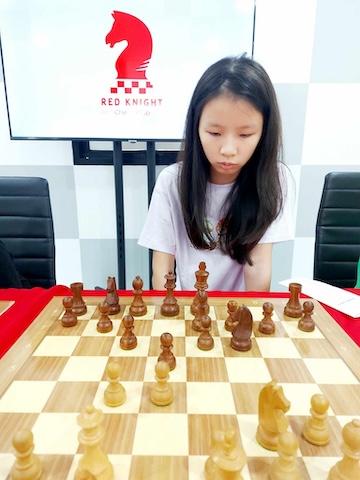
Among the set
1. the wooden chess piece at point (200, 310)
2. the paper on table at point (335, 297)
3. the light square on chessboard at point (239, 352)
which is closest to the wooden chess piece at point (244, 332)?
the light square on chessboard at point (239, 352)

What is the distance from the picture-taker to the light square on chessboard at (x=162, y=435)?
522mm

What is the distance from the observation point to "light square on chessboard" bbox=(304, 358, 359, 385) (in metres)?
0.68

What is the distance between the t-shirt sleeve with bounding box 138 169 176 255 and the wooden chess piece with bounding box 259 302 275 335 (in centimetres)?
67

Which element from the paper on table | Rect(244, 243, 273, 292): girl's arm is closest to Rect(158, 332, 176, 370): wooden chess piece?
the paper on table

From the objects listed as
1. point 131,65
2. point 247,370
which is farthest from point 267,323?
point 131,65

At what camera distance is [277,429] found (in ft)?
1.71

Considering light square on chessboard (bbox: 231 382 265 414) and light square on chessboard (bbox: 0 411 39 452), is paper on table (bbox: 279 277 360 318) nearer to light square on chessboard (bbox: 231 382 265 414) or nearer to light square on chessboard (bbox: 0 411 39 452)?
light square on chessboard (bbox: 231 382 265 414)

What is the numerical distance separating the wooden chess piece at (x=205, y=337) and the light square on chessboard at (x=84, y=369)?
8.4 inches

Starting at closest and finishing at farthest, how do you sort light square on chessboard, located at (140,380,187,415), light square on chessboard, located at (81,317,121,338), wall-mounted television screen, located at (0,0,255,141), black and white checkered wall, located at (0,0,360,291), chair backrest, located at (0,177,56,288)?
light square on chessboard, located at (140,380,187,415) < light square on chessboard, located at (81,317,121,338) < chair backrest, located at (0,177,56,288) < wall-mounted television screen, located at (0,0,255,141) < black and white checkered wall, located at (0,0,360,291)

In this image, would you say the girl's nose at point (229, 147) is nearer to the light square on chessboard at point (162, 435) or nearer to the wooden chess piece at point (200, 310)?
the wooden chess piece at point (200, 310)

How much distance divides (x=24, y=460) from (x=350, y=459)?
443 millimetres

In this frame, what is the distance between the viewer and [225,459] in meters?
0.46

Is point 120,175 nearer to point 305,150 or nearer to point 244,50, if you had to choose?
point 244,50

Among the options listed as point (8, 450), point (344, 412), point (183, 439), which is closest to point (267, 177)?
point (344, 412)
